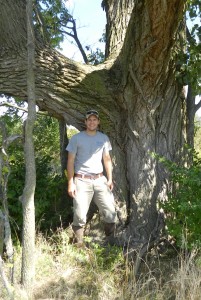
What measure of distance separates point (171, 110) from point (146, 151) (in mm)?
744

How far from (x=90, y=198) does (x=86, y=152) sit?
610mm

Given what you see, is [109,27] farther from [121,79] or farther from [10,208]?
[10,208]

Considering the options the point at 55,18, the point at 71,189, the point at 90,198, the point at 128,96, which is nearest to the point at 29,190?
the point at 71,189

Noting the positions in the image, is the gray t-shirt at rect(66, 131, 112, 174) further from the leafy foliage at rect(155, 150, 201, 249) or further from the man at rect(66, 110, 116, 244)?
the leafy foliage at rect(155, 150, 201, 249)

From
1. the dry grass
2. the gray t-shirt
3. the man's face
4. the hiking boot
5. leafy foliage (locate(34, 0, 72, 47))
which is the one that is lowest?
the dry grass

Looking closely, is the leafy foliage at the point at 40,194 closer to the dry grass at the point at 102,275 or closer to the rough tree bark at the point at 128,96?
the dry grass at the point at 102,275

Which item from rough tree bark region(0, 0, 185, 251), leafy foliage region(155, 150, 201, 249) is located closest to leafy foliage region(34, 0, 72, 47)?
rough tree bark region(0, 0, 185, 251)

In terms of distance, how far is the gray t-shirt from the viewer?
5090 millimetres

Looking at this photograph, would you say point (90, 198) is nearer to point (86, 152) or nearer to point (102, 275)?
point (86, 152)

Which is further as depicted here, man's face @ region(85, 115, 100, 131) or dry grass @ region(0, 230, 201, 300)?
man's face @ region(85, 115, 100, 131)

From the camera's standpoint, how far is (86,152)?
511cm

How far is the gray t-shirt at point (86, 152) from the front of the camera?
5090 millimetres

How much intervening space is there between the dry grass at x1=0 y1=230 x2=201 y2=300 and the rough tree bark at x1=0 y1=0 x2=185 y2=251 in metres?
0.65

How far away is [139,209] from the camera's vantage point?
226 inches
